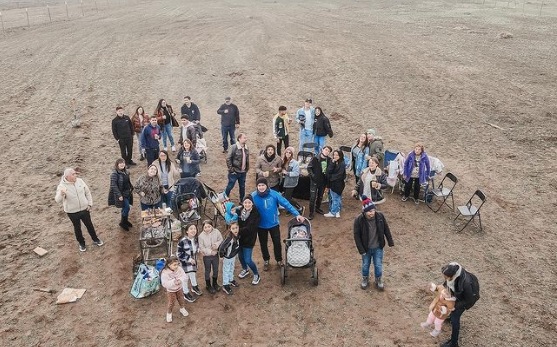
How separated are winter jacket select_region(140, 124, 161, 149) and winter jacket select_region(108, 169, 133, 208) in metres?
2.42

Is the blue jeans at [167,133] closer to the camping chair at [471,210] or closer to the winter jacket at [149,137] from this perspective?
the winter jacket at [149,137]

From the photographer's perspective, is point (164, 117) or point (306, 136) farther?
point (164, 117)

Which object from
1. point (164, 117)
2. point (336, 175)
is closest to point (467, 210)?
point (336, 175)

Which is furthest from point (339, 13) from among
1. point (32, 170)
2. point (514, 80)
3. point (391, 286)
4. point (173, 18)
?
point (391, 286)

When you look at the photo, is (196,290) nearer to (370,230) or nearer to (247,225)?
(247,225)

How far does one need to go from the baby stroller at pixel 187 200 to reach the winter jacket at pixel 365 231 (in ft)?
12.6

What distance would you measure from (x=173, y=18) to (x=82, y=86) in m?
17.7

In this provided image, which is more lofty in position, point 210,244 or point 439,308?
point 210,244

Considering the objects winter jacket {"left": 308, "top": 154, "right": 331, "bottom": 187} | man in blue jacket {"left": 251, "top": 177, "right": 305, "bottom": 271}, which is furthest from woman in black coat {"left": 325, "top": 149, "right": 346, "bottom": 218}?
man in blue jacket {"left": 251, "top": 177, "right": 305, "bottom": 271}

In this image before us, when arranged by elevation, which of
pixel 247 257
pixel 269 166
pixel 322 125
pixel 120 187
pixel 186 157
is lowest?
pixel 247 257

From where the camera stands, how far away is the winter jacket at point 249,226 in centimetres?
796

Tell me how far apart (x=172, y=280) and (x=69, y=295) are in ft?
7.68

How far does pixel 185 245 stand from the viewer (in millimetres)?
7867

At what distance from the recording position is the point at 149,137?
11852 mm
